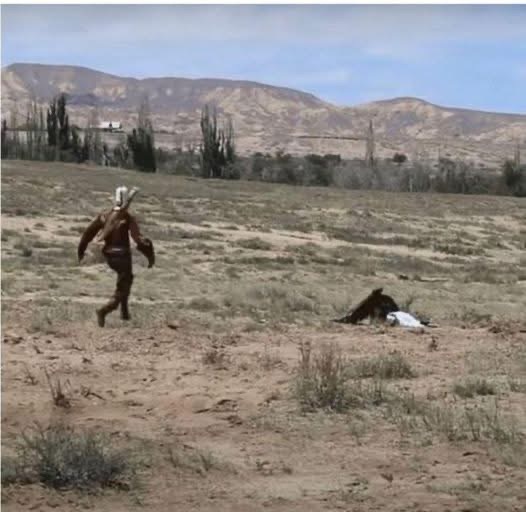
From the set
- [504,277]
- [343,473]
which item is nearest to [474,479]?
[343,473]

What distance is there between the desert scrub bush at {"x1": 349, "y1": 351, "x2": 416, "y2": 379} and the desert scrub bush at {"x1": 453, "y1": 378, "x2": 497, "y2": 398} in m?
0.68

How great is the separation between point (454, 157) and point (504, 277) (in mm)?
113955

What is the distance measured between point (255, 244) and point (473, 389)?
24.9 meters

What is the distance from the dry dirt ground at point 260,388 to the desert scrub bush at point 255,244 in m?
7.26

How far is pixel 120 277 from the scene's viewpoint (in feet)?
44.9

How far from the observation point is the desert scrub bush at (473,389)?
1007 centimetres

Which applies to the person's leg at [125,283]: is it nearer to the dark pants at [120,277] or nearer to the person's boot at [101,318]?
the dark pants at [120,277]

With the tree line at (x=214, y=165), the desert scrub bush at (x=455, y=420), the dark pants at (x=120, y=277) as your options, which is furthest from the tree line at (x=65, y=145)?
the desert scrub bush at (x=455, y=420)

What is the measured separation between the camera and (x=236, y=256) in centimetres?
3058

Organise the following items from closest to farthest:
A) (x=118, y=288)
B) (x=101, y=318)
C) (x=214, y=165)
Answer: (x=101, y=318)
(x=118, y=288)
(x=214, y=165)

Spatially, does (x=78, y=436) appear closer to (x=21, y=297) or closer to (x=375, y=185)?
(x=21, y=297)

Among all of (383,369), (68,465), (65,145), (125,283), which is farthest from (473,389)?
(65,145)

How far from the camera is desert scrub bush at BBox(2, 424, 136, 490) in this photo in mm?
7066

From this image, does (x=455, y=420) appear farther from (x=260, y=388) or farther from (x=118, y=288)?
(x=118, y=288)
